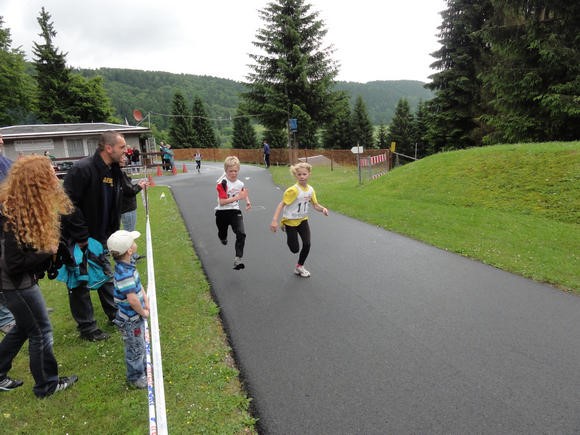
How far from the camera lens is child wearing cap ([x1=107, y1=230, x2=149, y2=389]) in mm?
3164

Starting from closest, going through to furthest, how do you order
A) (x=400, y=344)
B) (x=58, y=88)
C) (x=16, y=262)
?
(x=16, y=262), (x=400, y=344), (x=58, y=88)

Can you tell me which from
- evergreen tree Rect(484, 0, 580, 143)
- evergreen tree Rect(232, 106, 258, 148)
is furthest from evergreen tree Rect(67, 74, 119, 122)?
evergreen tree Rect(484, 0, 580, 143)

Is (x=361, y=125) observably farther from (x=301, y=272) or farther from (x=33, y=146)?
(x=301, y=272)

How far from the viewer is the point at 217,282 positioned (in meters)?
6.12

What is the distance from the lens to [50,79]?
47469 millimetres

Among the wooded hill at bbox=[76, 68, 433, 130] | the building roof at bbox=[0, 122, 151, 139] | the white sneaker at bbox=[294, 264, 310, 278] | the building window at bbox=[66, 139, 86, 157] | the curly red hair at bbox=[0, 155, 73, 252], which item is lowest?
the white sneaker at bbox=[294, 264, 310, 278]

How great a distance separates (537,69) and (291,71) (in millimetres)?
17118

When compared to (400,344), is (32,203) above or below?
above

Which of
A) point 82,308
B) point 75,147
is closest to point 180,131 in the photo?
point 75,147

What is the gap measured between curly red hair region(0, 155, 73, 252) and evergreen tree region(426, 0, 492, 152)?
1034 inches

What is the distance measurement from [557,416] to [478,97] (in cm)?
2697

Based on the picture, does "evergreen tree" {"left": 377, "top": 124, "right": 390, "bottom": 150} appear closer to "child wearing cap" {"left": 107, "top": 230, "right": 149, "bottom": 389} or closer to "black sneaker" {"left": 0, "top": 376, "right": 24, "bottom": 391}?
"child wearing cap" {"left": 107, "top": 230, "right": 149, "bottom": 389}

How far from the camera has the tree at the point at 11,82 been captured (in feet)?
141

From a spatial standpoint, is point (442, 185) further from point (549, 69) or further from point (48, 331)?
point (48, 331)
